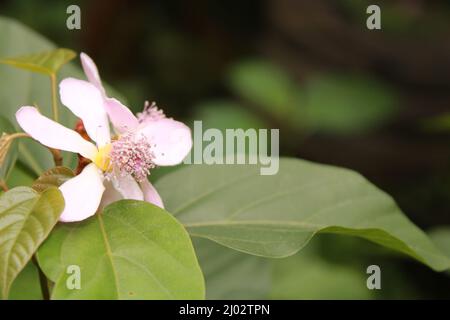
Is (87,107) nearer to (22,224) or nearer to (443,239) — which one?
(22,224)

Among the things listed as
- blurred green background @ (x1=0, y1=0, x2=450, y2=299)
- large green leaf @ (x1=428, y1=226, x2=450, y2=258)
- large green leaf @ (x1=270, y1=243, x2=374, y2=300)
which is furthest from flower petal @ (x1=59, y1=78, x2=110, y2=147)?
blurred green background @ (x1=0, y1=0, x2=450, y2=299)

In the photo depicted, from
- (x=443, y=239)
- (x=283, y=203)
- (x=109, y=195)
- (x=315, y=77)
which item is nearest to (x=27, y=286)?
(x=109, y=195)

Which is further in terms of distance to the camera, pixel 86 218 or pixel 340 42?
pixel 340 42

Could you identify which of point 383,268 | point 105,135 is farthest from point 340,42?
point 105,135

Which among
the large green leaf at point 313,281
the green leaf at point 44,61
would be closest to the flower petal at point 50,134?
the green leaf at point 44,61

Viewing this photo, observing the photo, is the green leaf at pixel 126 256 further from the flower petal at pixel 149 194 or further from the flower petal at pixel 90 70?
the flower petal at pixel 90 70

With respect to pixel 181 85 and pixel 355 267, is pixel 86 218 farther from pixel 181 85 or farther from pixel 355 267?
pixel 181 85
